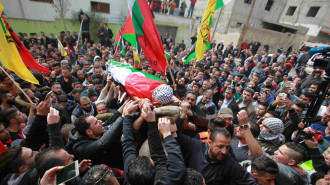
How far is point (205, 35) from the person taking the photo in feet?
14.7

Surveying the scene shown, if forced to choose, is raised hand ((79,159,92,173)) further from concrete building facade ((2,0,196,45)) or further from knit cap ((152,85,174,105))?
concrete building facade ((2,0,196,45))

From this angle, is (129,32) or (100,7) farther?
(100,7)

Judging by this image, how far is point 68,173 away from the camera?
4.11 ft

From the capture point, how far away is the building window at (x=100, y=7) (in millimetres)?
15758

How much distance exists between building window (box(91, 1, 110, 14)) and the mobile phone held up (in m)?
18.0

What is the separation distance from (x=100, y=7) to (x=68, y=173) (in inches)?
720

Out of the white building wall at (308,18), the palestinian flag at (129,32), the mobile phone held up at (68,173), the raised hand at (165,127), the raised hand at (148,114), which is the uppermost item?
the white building wall at (308,18)

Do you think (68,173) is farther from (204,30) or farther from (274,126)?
(204,30)

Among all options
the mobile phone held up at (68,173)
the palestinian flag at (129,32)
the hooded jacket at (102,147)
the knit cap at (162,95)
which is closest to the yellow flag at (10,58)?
the hooded jacket at (102,147)

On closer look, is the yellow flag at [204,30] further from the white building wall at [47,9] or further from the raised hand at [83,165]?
the white building wall at [47,9]

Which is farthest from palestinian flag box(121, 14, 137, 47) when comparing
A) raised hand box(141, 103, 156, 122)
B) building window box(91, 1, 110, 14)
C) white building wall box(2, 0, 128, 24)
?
building window box(91, 1, 110, 14)

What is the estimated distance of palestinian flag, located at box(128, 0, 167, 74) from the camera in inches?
116

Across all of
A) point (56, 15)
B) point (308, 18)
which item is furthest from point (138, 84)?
point (308, 18)

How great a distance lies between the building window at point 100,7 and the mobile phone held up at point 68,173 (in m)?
18.0
